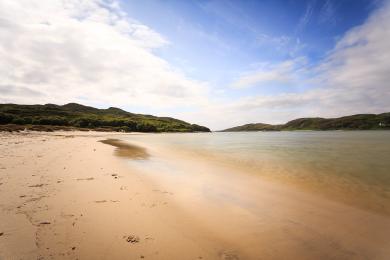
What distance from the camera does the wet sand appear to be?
4.11 metres

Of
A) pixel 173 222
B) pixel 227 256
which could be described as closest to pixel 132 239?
pixel 173 222

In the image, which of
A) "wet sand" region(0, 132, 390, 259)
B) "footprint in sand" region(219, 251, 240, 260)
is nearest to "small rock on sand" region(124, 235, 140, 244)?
"wet sand" region(0, 132, 390, 259)

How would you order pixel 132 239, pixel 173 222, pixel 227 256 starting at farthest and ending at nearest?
1. pixel 173 222
2. pixel 132 239
3. pixel 227 256

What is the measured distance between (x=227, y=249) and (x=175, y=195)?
149 inches

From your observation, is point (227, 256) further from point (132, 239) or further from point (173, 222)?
→ point (132, 239)

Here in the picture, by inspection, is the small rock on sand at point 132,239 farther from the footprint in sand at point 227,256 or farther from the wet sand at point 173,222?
the footprint in sand at point 227,256

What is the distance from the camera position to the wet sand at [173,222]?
411cm

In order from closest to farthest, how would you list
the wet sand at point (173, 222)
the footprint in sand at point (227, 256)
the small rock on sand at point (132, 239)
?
the footprint in sand at point (227, 256) → the wet sand at point (173, 222) → the small rock on sand at point (132, 239)

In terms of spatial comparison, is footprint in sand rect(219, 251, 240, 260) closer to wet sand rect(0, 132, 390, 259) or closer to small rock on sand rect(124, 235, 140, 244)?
wet sand rect(0, 132, 390, 259)

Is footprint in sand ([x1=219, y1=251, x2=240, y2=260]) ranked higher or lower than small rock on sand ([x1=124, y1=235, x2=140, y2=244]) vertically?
lower

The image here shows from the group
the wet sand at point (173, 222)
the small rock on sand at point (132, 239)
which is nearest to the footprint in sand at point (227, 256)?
the wet sand at point (173, 222)

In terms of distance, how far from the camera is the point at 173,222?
17.9 feet

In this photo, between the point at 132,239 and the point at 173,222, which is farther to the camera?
the point at 173,222

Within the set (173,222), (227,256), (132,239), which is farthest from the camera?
(173,222)
